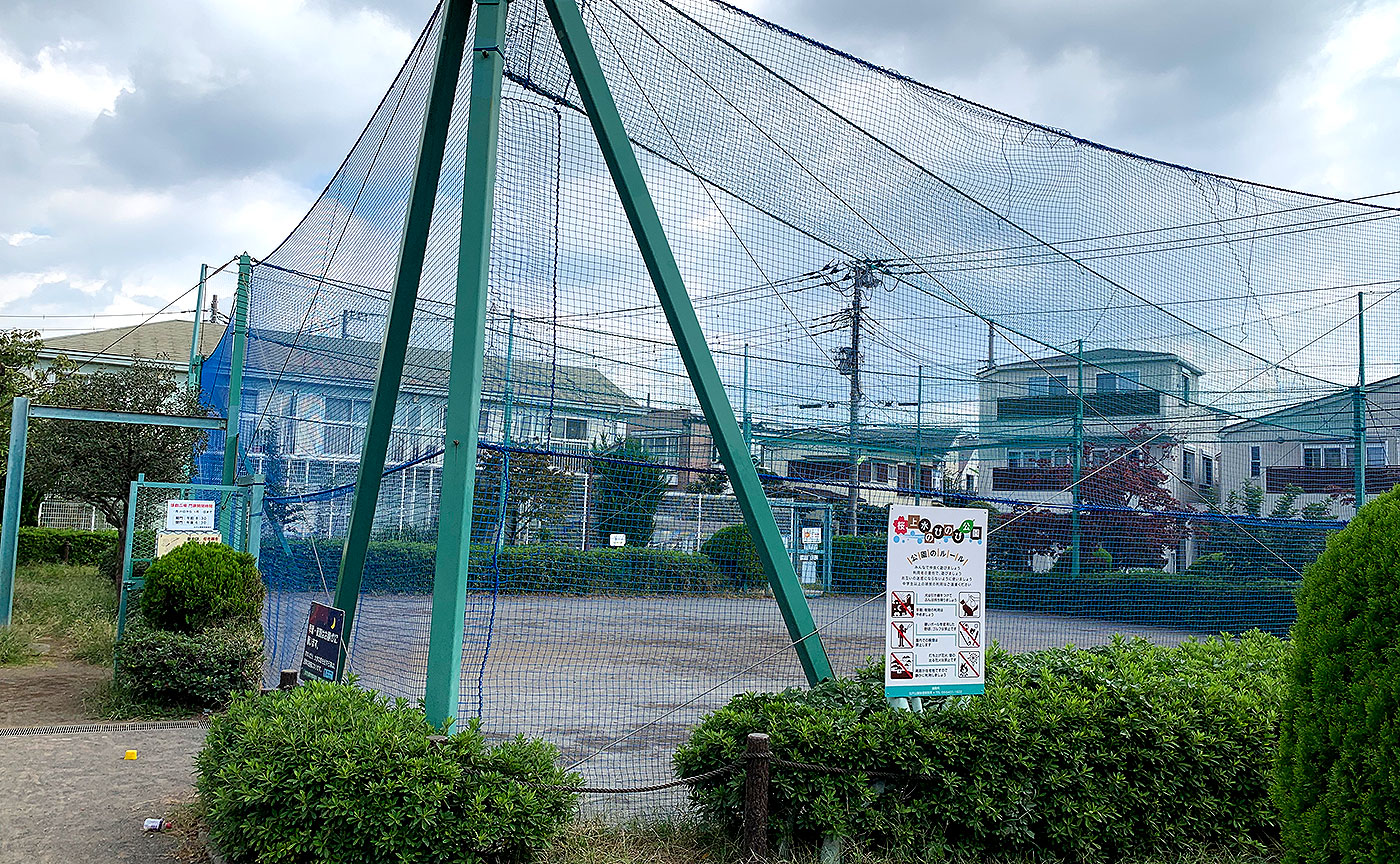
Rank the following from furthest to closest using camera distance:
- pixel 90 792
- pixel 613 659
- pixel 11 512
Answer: pixel 613 659
pixel 11 512
pixel 90 792

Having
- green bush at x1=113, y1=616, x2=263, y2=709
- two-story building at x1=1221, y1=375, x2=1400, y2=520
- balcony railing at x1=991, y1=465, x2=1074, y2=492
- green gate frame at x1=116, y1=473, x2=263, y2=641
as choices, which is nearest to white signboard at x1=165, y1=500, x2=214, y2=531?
green gate frame at x1=116, y1=473, x2=263, y2=641

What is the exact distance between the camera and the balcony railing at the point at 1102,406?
29.9 feet

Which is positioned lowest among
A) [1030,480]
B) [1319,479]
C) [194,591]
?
[194,591]

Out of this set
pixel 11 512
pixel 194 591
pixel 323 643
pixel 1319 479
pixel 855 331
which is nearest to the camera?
pixel 323 643

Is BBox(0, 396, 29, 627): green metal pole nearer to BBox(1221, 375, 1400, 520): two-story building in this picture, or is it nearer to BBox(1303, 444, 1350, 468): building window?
BBox(1221, 375, 1400, 520): two-story building

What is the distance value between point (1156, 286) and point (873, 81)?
3.13 metres

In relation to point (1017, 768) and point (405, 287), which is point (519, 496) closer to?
point (405, 287)

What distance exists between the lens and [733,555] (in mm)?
9617

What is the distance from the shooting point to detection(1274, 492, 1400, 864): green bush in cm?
269

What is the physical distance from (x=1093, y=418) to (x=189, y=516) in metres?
8.02

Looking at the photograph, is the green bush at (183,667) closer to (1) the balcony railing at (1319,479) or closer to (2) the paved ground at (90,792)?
(2) the paved ground at (90,792)

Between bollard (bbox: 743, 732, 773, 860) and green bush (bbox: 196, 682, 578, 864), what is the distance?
2.18ft

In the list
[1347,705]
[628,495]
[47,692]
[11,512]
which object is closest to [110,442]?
[11,512]

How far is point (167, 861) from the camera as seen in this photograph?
4.21 meters
